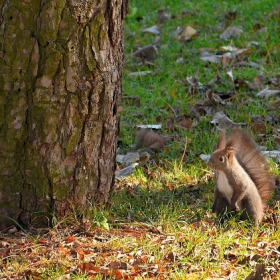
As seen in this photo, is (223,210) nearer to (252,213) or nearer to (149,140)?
(252,213)

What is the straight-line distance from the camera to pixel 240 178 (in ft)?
14.0

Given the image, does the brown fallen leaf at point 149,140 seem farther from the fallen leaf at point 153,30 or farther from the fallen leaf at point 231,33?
the fallen leaf at point 153,30

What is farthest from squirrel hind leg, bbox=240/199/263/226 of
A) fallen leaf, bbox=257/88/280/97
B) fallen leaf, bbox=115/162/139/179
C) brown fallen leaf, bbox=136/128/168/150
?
fallen leaf, bbox=257/88/280/97

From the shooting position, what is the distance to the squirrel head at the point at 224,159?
4262mm

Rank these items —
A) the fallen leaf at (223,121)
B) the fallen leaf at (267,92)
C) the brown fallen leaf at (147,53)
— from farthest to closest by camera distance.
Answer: the brown fallen leaf at (147,53), the fallen leaf at (267,92), the fallen leaf at (223,121)

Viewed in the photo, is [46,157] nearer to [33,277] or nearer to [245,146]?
[33,277]

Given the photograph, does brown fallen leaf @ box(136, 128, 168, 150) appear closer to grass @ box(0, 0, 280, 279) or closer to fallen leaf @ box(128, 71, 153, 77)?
grass @ box(0, 0, 280, 279)

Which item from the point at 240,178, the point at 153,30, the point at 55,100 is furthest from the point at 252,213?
the point at 153,30

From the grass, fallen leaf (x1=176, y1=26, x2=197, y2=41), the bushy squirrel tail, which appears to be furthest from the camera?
fallen leaf (x1=176, y1=26, x2=197, y2=41)

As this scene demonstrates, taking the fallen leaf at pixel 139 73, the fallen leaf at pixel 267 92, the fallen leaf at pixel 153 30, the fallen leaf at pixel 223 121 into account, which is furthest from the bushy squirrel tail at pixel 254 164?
the fallen leaf at pixel 153 30

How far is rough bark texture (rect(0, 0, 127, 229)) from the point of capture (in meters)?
3.81

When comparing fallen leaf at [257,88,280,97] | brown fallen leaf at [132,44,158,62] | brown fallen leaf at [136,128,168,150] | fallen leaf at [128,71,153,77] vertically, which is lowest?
brown fallen leaf at [136,128,168,150]

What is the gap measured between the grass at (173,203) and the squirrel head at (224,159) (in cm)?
33

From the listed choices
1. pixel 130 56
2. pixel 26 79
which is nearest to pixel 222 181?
pixel 26 79
